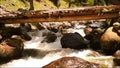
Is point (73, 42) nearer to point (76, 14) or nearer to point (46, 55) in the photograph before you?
point (76, 14)

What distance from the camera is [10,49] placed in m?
20.6

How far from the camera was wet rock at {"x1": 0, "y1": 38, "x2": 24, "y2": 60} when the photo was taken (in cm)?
2029

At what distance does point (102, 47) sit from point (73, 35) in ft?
12.1

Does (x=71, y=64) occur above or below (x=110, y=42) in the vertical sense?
above

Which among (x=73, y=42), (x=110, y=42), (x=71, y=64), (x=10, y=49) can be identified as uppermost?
(x=71, y=64)

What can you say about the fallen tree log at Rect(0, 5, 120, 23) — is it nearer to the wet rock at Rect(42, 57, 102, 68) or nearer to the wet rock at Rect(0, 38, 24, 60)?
the wet rock at Rect(0, 38, 24, 60)

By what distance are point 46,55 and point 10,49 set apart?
3.21 meters

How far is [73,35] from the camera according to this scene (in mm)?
23734

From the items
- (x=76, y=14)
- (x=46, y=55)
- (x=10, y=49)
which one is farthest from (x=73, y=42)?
(x=10, y=49)

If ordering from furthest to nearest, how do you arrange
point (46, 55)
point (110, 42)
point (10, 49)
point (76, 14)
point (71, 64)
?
point (76, 14)
point (46, 55)
point (10, 49)
point (110, 42)
point (71, 64)

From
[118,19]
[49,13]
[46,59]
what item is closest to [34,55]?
[46,59]

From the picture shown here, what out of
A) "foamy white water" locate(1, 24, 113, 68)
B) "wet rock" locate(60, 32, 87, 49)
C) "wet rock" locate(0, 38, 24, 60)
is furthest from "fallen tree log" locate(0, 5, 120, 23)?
"wet rock" locate(0, 38, 24, 60)

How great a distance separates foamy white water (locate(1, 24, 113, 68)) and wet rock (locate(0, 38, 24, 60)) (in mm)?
558

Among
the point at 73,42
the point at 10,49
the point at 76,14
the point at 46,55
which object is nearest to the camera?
the point at 10,49
